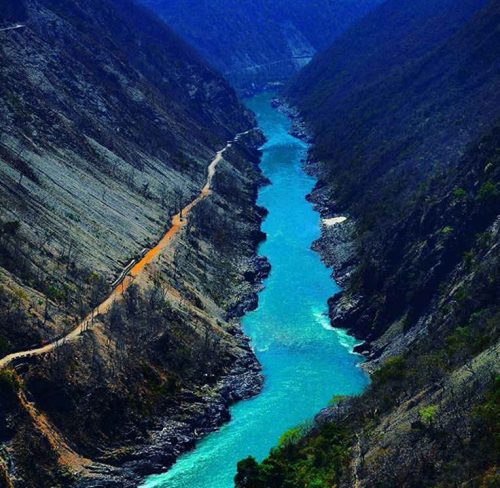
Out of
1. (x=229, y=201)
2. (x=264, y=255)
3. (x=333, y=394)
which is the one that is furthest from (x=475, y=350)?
(x=229, y=201)

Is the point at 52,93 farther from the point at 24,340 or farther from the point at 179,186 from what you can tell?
the point at 24,340

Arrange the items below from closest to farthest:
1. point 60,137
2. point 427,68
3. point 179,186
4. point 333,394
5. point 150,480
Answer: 1. point 150,480
2. point 333,394
3. point 60,137
4. point 179,186
5. point 427,68

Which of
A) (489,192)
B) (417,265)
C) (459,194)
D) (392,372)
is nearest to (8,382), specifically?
(392,372)

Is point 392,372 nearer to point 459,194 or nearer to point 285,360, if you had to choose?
point 285,360

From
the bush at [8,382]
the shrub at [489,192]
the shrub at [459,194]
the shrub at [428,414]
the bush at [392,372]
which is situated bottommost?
the shrub at [428,414]

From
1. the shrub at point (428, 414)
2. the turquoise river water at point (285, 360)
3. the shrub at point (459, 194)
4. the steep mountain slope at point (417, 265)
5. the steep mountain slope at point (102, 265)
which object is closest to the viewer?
the steep mountain slope at point (417, 265)

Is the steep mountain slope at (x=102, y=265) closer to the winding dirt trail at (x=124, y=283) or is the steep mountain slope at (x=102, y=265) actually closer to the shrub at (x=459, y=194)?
the winding dirt trail at (x=124, y=283)

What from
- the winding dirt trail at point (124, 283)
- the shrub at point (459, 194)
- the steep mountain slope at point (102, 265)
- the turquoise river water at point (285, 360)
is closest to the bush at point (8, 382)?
the steep mountain slope at point (102, 265)
